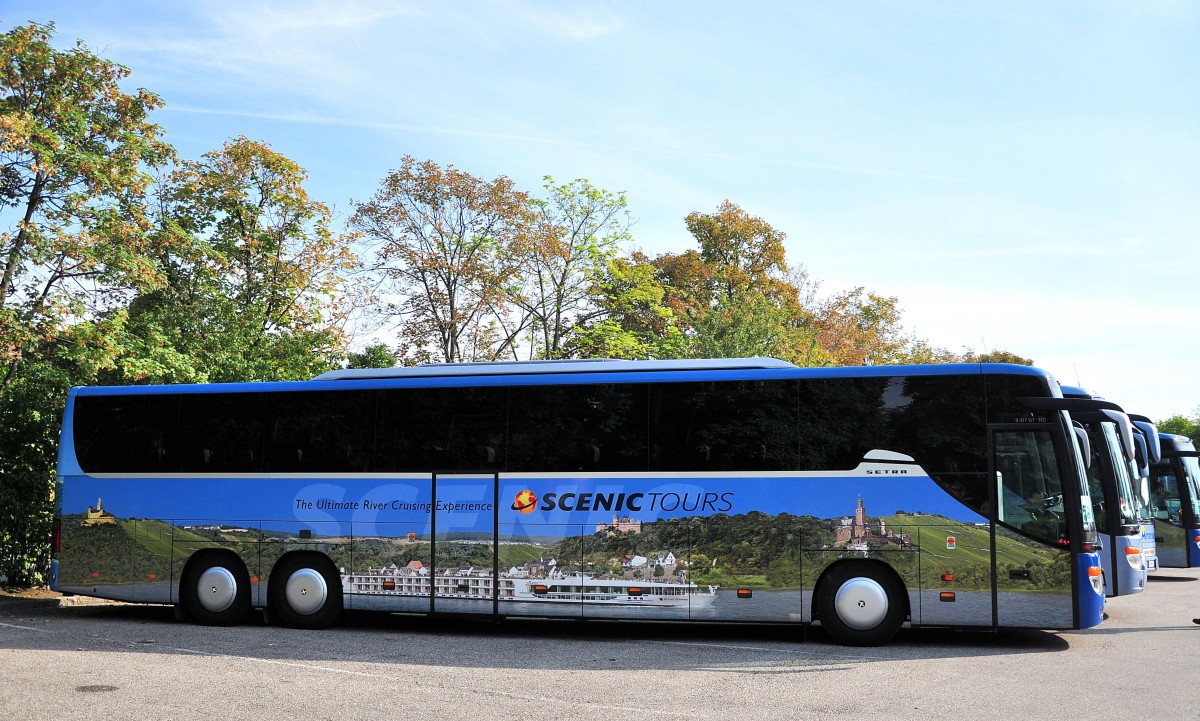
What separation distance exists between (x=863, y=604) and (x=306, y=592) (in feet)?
22.4

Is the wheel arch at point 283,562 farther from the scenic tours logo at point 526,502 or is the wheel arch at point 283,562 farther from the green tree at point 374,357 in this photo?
the green tree at point 374,357

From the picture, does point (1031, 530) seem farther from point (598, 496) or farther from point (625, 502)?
point (598, 496)

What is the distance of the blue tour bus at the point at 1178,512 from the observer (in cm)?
2272

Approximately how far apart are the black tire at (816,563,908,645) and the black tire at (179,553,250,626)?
292 inches

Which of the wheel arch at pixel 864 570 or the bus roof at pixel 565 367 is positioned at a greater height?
the bus roof at pixel 565 367

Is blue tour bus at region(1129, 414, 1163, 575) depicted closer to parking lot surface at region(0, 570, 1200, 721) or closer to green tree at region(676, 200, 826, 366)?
parking lot surface at region(0, 570, 1200, 721)

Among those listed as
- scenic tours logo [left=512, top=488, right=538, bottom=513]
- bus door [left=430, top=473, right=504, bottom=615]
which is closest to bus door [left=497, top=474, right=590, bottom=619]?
scenic tours logo [left=512, top=488, right=538, bottom=513]

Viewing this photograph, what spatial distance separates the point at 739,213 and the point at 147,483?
3762cm

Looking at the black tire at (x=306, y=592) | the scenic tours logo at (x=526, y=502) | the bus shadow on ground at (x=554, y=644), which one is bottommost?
the bus shadow on ground at (x=554, y=644)

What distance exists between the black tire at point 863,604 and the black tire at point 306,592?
604 cm

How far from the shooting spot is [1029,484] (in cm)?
1157

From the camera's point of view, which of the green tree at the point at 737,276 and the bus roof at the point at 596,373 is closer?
the bus roof at the point at 596,373

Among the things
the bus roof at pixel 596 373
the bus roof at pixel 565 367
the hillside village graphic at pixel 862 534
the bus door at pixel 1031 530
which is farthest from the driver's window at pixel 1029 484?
the bus roof at pixel 565 367

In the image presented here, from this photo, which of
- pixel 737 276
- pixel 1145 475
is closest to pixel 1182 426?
pixel 737 276
